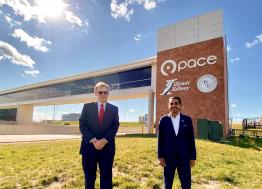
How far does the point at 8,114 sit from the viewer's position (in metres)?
44.2

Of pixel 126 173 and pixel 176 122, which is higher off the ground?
pixel 176 122

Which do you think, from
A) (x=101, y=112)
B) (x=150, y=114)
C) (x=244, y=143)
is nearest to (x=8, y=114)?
(x=150, y=114)

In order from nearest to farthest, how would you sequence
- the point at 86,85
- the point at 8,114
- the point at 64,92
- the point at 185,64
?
the point at 185,64 < the point at 86,85 < the point at 64,92 < the point at 8,114

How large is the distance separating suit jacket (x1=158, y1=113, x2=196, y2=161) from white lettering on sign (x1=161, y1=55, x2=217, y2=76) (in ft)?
49.2

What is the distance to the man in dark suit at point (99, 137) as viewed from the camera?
11.0 ft

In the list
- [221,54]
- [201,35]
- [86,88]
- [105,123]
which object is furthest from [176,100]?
[86,88]

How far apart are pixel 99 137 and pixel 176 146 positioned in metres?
1.10

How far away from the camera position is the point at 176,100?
11.5 ft

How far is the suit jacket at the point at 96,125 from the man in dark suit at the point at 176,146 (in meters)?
0.71

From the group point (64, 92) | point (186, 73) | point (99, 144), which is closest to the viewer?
point (99, 144)

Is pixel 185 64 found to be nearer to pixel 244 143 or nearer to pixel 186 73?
pixel 186 73

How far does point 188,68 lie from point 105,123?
15868 millimetres

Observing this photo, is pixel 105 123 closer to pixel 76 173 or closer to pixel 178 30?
pixel 76 173

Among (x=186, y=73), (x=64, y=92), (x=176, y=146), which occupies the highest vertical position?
(x=186, y=73)
